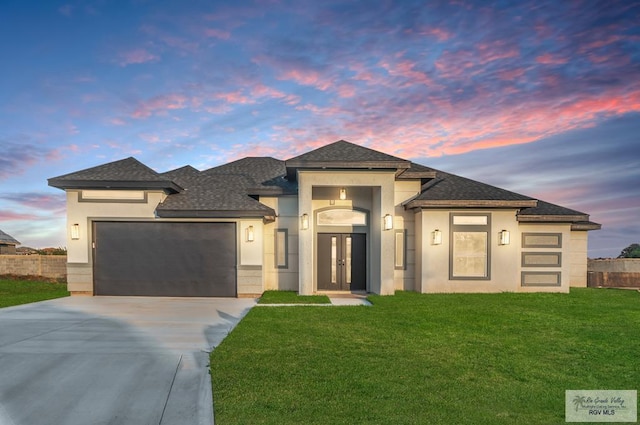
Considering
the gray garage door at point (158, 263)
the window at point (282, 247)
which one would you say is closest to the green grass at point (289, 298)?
the window at point (282, 247)

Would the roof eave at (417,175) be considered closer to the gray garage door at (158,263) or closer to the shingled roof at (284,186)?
the shingled roof at (284,186)

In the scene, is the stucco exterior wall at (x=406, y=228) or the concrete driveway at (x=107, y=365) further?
the stucco exterior wall at (x=406, y=228)

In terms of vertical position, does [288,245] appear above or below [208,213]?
below

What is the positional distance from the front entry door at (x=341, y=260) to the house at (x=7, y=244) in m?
25.2

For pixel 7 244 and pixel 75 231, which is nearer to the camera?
pixel 75 231

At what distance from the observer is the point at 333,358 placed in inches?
211

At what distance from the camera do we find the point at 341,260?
13734 millimetres

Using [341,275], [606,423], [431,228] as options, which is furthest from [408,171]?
[606,423]

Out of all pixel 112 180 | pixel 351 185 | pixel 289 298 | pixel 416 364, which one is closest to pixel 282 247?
pixel 289 298

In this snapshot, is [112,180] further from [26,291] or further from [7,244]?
[7,244]

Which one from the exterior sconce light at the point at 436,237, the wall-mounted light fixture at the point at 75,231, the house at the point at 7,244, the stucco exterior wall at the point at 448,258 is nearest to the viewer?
the wall-mounted light fixture at the point at 75,231

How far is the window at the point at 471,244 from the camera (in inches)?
502

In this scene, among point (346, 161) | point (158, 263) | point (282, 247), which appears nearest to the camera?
point (346, 161)

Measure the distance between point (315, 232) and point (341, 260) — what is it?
1516mm
